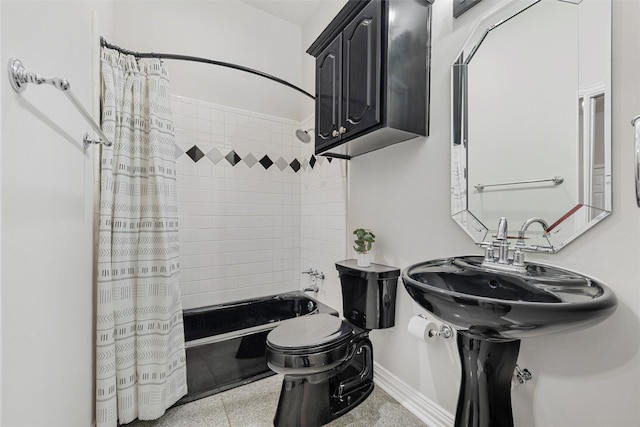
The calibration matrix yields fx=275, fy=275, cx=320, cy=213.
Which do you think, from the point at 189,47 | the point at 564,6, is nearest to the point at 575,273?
the point at 564,6

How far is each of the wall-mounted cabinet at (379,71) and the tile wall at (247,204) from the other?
637 mm

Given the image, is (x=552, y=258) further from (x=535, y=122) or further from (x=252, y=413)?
(x=252, y=413)

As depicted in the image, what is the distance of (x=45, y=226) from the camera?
2.70ft

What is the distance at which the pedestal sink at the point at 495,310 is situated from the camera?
73cm

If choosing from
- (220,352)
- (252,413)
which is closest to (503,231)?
(252,413)

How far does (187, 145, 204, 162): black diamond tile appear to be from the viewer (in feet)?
7.45

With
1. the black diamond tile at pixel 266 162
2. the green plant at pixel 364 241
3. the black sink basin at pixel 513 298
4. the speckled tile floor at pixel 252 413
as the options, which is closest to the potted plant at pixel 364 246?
the green plant at pixel 364 241

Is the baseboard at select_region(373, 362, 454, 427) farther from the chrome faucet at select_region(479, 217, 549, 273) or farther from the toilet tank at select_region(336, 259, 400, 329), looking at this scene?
the chrome faucet at select_region(479, 217, 549, 273)

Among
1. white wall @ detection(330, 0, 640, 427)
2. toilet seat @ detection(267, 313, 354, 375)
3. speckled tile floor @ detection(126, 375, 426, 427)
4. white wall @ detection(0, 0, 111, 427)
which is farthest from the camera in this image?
speckled tile floor @ detection(126, 375, 426, 427)

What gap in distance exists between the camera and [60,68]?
0.93 meters

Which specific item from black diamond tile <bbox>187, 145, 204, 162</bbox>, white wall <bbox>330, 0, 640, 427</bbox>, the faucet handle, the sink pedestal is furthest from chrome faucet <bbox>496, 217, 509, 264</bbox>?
black diamond tile <bbox>187, 145, 204, 162</bbox>

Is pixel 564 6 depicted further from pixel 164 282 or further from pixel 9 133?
pixel 164 282

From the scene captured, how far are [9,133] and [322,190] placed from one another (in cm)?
196

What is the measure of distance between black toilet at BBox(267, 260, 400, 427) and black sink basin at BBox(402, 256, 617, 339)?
1.62 feet
